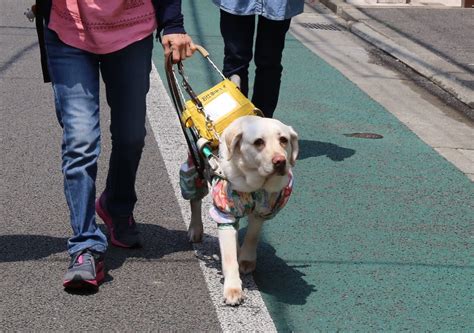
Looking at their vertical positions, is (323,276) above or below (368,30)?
above

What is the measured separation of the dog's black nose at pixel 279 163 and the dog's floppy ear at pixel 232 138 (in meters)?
0.21

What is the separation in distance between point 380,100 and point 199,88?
5.41ft

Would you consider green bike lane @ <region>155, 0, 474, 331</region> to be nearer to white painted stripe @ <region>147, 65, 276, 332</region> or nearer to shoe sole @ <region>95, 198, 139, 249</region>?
white painted stripe @ <region>147, 65, 276, 332</region>

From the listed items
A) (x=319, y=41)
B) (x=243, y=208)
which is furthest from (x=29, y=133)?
(x=319, y=41)

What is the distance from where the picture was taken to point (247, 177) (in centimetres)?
476

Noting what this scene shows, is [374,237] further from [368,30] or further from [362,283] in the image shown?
[368,30]

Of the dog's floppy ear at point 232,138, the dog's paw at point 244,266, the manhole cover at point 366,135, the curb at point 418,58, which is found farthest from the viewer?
the curb at point 418,58

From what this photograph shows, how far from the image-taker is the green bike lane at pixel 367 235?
4.88 metres

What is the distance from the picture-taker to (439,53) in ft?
41.5

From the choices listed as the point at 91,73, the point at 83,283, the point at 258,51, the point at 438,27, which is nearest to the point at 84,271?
the point at 83,283

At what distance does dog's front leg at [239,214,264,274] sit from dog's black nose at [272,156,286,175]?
1.84 feet

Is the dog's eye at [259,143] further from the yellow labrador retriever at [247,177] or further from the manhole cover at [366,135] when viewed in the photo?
the manhole cover at [366,135]

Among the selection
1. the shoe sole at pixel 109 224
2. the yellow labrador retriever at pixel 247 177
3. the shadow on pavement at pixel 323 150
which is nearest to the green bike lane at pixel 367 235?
the shadow on pavement at pixel 323 150

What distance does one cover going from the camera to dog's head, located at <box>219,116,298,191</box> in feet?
15.2
